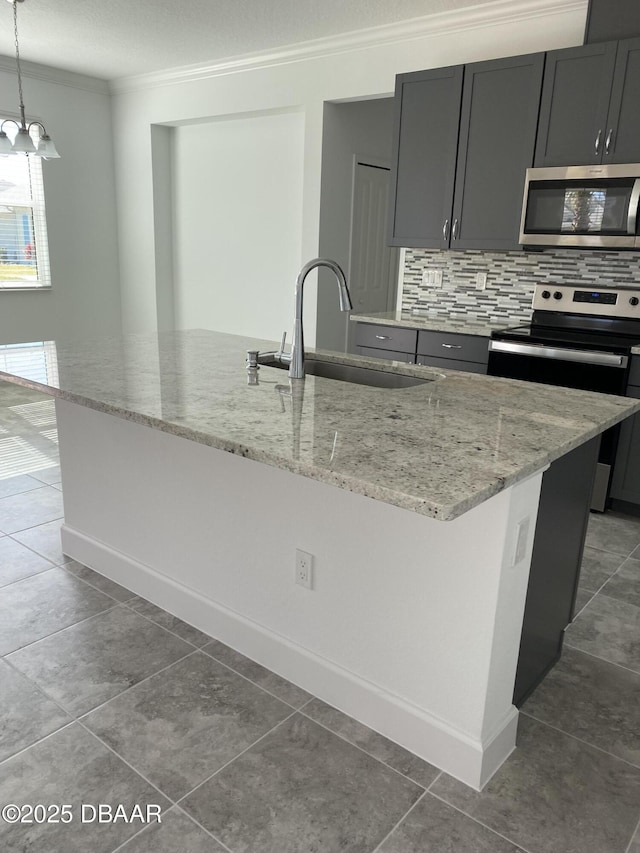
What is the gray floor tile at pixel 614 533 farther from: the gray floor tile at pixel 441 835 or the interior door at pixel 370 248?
the interior door at pixel 370 248

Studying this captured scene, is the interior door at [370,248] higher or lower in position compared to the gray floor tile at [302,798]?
higher

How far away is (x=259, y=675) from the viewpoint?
204 centimetres

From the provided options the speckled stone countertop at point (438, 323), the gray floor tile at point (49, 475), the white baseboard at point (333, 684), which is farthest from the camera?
the speckled stone countertop at point (438, 323)

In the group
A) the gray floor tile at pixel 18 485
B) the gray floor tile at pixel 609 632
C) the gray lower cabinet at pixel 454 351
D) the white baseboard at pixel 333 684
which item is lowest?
the gray floor tile at pixel 18 485

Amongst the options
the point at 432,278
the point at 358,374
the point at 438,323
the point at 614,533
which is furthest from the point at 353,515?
the point at 432,278

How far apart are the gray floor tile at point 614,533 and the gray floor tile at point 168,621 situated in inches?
74.5

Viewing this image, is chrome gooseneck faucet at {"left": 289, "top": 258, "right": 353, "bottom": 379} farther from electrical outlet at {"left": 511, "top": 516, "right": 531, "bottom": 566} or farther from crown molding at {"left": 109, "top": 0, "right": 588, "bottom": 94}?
crown molding at {"left": 109, "top": 0, "right": 588, "bottom": 94}

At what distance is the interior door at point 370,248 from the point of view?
17.5ft

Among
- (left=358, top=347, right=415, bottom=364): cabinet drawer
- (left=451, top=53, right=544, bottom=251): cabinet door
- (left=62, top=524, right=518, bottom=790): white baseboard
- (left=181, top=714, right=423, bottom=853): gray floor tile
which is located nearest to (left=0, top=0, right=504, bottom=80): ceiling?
(left=451, top=53, right=544, bottom=251): cabinet door

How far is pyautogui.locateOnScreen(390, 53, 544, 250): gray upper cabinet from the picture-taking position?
3.57 m

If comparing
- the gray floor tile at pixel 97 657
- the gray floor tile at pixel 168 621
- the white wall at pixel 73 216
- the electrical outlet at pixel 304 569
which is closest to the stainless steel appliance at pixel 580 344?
the electrical outlet at pixel 304 569

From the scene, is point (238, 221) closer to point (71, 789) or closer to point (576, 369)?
point (576, 369)

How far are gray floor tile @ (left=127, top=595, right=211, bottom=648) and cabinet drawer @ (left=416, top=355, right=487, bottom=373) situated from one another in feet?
6.77

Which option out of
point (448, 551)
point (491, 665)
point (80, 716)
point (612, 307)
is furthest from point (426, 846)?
point (612, 307)
